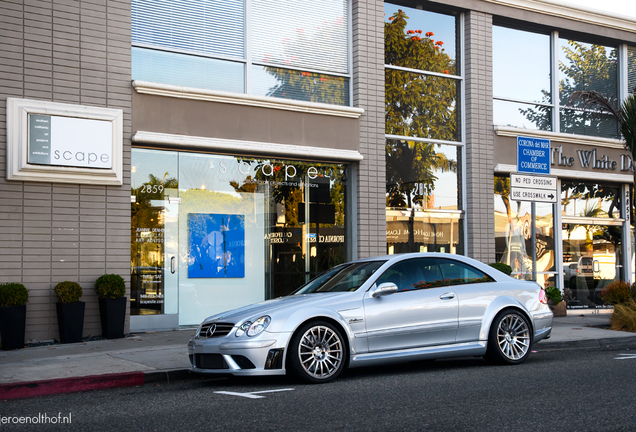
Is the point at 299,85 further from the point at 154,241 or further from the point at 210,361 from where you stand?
the point at 210,361

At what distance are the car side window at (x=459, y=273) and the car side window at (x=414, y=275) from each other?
10 cm

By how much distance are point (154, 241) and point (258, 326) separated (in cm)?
610

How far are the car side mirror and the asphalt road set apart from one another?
981mm

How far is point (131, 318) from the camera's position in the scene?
1249 centimetres

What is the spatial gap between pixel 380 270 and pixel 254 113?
6.23m

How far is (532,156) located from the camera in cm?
1340

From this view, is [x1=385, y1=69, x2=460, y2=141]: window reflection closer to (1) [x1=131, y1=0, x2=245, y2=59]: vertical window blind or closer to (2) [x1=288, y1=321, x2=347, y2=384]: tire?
(1) [x1=131, y1=0, x2=245, y2=59]: vertical window blind

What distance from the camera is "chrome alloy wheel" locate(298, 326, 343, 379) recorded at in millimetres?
7398

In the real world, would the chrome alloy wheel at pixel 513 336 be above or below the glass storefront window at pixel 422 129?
below

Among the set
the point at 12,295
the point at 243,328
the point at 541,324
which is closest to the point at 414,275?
the point at 541,324

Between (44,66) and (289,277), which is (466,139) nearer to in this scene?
(289,277)

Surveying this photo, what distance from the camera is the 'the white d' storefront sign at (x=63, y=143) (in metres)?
11.3

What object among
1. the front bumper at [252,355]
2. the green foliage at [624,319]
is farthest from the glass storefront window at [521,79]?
the front bumper at [252,355]

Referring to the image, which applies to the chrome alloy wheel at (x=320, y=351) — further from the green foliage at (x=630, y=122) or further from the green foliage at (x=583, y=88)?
the green foliage at (x=583, y=88)
